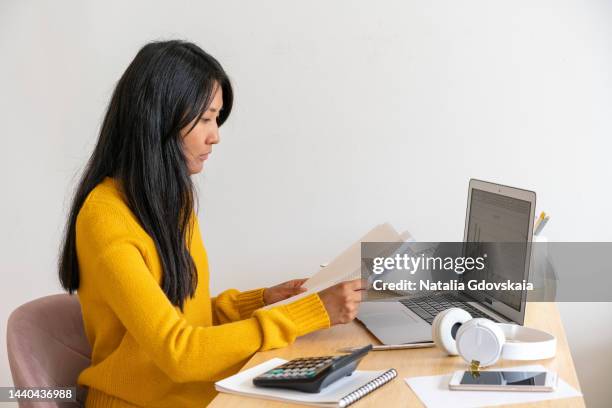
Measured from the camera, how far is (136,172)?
1.43 m

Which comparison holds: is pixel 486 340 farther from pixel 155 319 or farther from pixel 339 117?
pixel 339 117

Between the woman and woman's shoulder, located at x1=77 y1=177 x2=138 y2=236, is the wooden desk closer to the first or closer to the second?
the woman

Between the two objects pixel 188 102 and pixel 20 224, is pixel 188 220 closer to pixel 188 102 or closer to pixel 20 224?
pixel 188 102

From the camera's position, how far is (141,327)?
4.16 feet

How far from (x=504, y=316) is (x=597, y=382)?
1039 mm

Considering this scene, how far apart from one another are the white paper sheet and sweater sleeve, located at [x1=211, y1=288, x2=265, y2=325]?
2.12 ft

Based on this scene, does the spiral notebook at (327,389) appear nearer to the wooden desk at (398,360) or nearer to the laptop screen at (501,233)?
the wooden desk at (398,360)

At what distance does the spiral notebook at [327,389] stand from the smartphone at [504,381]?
0.37 feet

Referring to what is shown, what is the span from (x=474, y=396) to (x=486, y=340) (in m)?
0.12

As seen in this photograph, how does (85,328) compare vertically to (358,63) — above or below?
below

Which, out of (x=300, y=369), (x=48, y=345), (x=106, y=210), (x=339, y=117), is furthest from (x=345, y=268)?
(x=339, y=117)

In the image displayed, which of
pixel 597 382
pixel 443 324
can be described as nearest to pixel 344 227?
pixel 597 382

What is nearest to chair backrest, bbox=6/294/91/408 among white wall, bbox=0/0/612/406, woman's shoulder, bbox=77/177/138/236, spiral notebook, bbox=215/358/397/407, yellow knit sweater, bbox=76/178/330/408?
yellow knit sweater, bbox=76/178/330/408

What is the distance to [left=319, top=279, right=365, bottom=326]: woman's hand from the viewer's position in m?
1.42
